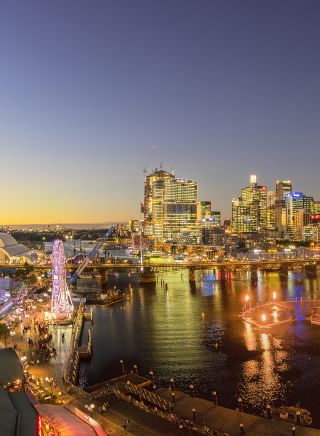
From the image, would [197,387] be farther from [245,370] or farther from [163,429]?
[163,429]

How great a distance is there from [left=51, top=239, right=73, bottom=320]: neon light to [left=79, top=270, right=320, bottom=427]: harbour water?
9.92 ft

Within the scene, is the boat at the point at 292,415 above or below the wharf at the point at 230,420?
below

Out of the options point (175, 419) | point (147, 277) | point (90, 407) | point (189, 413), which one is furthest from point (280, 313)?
point (147, 277)

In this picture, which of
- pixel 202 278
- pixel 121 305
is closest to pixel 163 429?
pixel 121 305

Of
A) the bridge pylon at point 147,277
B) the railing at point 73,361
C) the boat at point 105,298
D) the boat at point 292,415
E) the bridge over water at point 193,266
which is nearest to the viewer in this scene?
the boat at point 292,415

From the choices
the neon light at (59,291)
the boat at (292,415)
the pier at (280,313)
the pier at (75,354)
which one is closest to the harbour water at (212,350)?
the boat at (292,415)

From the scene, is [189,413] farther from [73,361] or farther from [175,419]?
[73,361]

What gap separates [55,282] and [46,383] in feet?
54.8

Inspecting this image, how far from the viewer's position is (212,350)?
106ft

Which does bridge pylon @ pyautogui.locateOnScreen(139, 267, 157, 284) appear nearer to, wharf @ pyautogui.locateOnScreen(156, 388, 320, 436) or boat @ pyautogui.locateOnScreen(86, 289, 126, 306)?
boat @ pyautogui.locateOnScreen(86, 289, 126, 306)

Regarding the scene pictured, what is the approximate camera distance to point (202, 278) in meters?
79.1

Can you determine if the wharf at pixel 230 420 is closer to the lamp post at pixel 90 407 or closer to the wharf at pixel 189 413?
the wharf at pixel 189 413

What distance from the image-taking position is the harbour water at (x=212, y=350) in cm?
2480

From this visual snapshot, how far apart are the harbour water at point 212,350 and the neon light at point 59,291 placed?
3024mm
